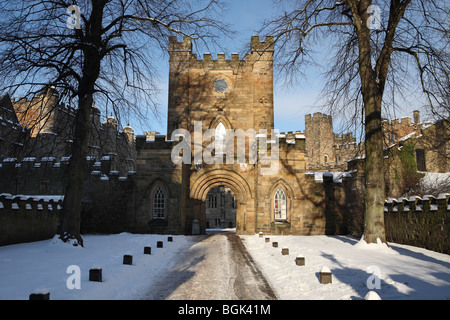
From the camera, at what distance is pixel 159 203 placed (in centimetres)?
2119

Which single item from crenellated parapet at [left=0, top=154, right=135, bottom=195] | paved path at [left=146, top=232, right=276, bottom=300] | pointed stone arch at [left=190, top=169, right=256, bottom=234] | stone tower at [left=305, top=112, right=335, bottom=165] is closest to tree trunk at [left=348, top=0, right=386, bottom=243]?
paved path at [left=146, top=232, right=276, bottom=300]

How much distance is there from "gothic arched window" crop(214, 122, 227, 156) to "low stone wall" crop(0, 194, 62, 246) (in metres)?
10.9

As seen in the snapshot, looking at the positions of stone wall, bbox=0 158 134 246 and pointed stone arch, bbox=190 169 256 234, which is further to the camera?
pointed stone arch, bbox=190 169 256 234

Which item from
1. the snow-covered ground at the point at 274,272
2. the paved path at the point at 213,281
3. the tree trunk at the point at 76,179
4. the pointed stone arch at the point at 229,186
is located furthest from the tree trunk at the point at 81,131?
the pointed stone arch at the point at 229,186

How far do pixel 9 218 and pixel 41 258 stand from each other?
3878mm

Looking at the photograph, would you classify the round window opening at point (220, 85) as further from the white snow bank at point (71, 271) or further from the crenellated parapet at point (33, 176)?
the white snow bank at point (71, 271)

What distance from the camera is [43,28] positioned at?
11625 mm

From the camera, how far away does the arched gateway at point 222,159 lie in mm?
20812

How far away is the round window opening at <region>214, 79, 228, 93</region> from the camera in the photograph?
24156mm

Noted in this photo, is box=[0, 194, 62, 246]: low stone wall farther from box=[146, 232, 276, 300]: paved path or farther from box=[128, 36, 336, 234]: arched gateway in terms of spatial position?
box=[146, 232, 276, 300]: paved path

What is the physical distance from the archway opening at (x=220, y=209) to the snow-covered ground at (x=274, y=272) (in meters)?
33.3

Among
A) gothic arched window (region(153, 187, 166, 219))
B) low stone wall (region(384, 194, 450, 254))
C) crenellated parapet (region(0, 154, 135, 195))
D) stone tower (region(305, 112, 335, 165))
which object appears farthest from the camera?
stone tower (region(305, 112, 335, 165))

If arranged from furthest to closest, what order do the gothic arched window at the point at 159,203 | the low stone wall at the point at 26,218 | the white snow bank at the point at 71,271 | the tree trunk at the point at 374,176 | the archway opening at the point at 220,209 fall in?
the archway opening at the point at 220,209 → the gothic arched window at the point at 159,203 → the low stone wall at the point at 26,218 → the tree trunk at the point at 374,176 → the white snow bank at the point at 71,271

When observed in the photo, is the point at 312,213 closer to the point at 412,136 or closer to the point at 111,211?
the point at 412,136
